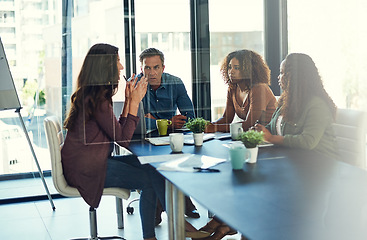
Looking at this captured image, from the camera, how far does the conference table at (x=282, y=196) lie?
1393mm

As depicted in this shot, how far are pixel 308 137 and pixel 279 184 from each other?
897mm

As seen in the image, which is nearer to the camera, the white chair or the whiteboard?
the white chair

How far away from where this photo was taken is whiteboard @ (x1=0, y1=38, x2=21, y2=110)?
12.5 ft

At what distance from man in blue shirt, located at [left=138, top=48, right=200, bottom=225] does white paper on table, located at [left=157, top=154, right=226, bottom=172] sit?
3.18 ft

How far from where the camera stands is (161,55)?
3.75 metres

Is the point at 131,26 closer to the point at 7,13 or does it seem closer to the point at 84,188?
the point at 7,13

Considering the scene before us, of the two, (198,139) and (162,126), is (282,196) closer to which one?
(198,139)

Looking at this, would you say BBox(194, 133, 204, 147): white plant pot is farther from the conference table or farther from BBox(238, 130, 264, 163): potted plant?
BBox(238, 130, 264, 163): potted plant

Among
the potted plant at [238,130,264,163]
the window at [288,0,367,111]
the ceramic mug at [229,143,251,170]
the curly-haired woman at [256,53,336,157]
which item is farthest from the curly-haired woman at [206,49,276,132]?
the ceramic mug at [229,143,251,170]

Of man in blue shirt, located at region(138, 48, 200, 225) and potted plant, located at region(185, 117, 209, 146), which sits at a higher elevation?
man in blue shirt, located at region(138, 48, 200, 225)

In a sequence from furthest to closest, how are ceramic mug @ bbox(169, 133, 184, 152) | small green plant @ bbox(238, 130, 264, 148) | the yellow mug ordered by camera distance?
the yellow mug < ceramic mug @ bbox(169, 133, 184, 152) < small green plant @ bbox(238, 130, 264, 148)

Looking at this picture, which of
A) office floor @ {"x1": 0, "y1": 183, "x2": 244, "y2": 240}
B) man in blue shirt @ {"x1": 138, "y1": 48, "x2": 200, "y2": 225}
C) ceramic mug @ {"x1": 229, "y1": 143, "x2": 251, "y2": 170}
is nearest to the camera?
ceramic mug @ {"x1": 229, "y1": 143, "x2": 251, "y2": 170}

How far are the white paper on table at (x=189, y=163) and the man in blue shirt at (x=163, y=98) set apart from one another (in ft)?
3.18

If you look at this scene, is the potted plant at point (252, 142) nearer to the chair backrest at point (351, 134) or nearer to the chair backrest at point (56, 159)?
the chair backrest at point (351, 134)
